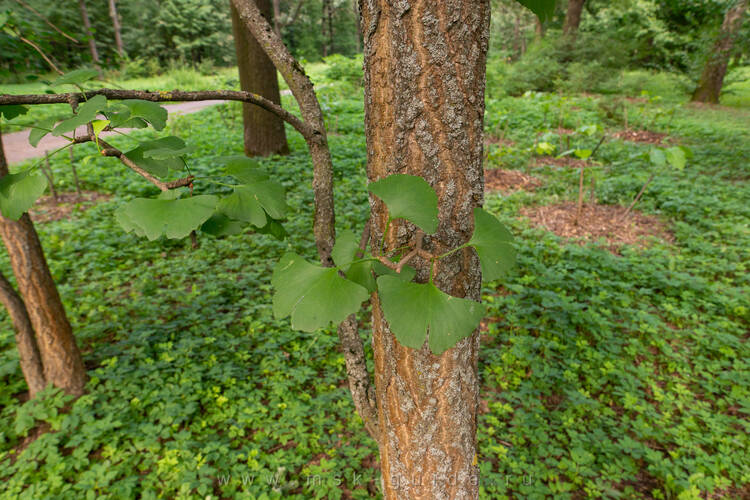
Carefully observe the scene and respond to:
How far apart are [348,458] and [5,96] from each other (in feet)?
6.59

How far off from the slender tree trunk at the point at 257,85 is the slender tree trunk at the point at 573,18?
443 inches

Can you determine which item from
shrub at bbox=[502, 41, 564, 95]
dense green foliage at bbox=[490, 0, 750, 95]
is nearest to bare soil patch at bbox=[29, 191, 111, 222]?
dense green foliage at bbox=[490, 0, 750, 95]

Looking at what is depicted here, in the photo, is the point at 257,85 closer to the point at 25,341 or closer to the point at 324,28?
the point at 25,341

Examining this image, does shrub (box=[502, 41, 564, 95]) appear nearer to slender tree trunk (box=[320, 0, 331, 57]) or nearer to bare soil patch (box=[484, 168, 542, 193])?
bare soil patch (box=[484, 168, 542, 193])

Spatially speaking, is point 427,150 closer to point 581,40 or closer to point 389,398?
point 389,398

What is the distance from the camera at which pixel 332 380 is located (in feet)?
8.33

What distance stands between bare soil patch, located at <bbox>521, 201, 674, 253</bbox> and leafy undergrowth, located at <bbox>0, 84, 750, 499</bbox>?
23 centimetres

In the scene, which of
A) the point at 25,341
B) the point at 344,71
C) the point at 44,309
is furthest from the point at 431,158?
the point at 344,71

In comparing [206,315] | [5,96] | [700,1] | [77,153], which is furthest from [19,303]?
[700,1]

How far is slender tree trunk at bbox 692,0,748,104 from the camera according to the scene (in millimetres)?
7196

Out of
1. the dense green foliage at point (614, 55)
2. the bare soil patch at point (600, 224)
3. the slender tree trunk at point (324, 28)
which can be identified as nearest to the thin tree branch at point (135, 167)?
the bare soil patch at point (600, 224)

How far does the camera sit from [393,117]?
784mm

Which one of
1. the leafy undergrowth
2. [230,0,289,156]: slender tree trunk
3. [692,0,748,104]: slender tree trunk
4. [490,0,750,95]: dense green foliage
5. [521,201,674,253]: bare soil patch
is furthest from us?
[490,0,750,95]: dense green foliage

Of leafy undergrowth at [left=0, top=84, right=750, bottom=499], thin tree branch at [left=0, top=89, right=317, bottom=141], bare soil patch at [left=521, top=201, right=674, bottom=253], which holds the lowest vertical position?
leafy undergrowth at [left=0, top=84, right=750, bottom=499]
